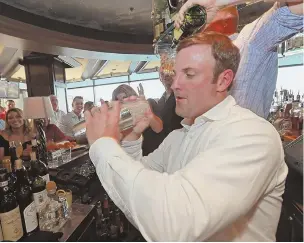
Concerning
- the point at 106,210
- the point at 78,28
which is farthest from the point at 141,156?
the point at 78,28

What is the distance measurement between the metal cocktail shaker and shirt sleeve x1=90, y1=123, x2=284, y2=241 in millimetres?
182

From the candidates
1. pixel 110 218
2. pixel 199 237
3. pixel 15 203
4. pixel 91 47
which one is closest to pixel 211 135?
pixel 199 237

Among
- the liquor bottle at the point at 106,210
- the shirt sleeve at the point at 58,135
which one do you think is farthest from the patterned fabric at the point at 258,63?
the shirt sleeve at the point at 58,135

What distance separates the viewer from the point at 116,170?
19.7 inches

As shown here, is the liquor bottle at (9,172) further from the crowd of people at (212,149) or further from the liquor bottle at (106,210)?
the liquor bottle at (106,210)

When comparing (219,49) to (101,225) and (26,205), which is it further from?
(101,225)

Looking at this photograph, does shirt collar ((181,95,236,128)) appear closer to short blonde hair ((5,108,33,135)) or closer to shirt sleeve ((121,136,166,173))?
shirt sleeve ((121,136,166,173))

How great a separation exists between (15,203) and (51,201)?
6.4 inches

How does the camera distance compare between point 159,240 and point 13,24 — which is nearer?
point 159,240

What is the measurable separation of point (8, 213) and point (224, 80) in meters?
0.85

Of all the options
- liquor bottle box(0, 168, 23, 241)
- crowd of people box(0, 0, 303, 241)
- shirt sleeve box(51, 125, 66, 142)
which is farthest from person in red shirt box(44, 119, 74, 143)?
crowd of people box(0, 0, 303, 241)

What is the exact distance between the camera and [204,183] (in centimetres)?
45

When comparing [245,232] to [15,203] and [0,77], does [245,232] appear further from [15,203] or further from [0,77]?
[0,77]

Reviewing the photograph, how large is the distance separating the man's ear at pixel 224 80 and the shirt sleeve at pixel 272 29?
0.32 metres
